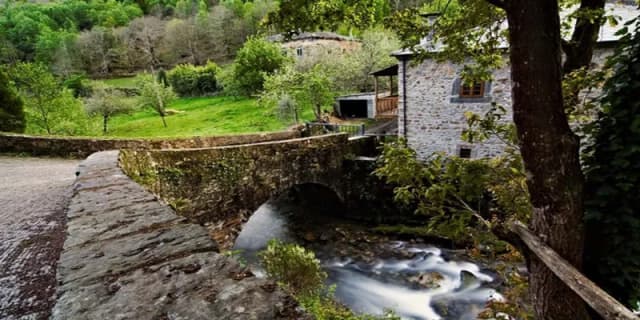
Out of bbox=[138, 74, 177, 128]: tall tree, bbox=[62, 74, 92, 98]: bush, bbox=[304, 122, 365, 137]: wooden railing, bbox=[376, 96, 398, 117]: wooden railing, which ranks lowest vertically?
bbox=[304, 122, 365, 137]: wooden railing

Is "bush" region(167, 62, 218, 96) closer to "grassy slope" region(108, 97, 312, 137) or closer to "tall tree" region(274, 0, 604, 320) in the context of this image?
"grassy slope" region(108, 97, 312, 137)

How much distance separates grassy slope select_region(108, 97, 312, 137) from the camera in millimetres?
22889

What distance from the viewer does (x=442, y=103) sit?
1255cm

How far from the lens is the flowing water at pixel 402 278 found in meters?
7.76

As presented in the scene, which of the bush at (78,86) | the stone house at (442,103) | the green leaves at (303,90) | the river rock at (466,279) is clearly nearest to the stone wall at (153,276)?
the river rock at (466,279)

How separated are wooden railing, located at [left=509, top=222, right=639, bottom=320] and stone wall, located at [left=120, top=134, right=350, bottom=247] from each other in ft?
19.1

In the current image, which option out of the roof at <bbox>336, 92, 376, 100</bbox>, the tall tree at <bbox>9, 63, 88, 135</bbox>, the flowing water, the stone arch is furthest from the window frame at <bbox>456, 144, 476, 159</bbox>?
the tall tree at <bbox>9, 63, 88, 135</bbox>

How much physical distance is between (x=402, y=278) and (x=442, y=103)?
7126mm

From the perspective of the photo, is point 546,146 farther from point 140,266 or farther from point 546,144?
point 140,266

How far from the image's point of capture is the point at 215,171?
25.9 ft

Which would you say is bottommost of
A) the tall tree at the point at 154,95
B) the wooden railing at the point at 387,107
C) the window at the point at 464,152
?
the window at the point at 464,152

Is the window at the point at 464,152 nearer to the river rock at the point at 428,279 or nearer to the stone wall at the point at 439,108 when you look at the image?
the stone wall at the point at 439,108

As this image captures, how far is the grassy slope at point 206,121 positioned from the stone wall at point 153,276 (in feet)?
64.7

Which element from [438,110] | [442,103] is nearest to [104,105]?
[438,110]
